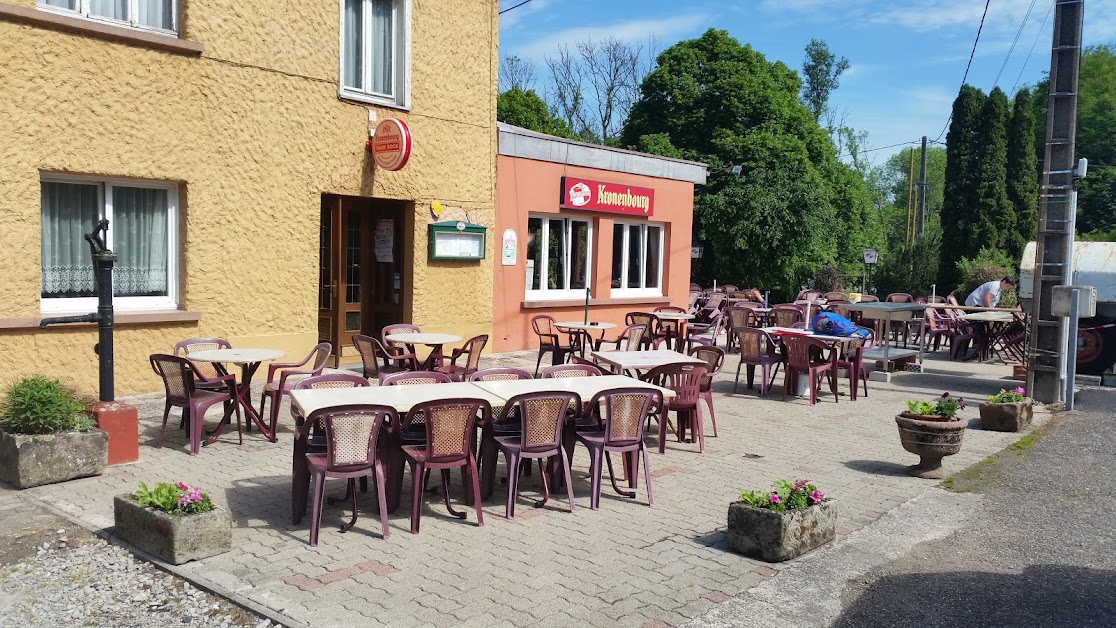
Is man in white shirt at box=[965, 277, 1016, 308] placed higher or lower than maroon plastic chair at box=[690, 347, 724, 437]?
higher

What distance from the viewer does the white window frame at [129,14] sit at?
9298 millimetres

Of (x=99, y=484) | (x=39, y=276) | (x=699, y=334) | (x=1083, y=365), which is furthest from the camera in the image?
(x=699, y=334)

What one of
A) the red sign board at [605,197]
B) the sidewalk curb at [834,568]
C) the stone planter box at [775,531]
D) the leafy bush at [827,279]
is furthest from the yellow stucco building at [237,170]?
the leafy bush at [827,279]

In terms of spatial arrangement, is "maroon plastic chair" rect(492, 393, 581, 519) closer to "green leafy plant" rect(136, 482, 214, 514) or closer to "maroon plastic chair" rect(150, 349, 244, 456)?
"green leafy plant" rect(136, 482, 214, 514)

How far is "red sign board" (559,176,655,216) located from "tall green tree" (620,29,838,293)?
8.45 m

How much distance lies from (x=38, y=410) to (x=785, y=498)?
532 centimetres

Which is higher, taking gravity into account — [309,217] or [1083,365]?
[309,217]

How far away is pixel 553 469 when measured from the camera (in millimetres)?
6945

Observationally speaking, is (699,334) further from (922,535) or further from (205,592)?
(205,592)

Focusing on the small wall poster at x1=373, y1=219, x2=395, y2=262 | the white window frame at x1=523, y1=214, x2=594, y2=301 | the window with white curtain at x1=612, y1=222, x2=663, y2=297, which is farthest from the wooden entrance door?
the window with white curtain at x1=612, y1=222, x2=663, y2=297

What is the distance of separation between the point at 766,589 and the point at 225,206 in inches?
319

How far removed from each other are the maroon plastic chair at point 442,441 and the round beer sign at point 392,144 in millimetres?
6485

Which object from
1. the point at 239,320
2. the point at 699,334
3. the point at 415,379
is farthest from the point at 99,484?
the point at 699,334

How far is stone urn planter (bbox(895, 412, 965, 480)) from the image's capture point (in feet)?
24.9
